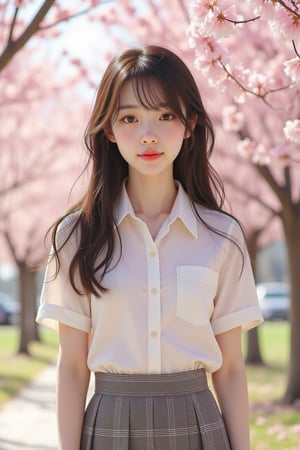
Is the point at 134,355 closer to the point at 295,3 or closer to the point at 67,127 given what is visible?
the point at 295,3

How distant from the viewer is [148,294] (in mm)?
2225

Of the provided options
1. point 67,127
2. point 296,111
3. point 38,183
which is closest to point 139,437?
point 296,111

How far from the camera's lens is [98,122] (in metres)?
2.40

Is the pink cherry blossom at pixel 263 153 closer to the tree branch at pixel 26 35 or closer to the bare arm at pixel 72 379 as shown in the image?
the tree branch at pixel 26 35

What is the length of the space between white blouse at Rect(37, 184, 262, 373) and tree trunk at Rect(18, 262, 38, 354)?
14.4 meters

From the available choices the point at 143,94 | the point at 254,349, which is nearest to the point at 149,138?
the point at 143,94

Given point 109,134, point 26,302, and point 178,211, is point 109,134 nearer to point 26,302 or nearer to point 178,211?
point 178,211

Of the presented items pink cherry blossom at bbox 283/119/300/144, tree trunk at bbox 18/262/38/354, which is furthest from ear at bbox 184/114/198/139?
tree trunk at bbox 18/262/38/354

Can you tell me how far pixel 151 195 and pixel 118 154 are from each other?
0.17m

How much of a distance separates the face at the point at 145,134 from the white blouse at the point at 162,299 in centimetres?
15

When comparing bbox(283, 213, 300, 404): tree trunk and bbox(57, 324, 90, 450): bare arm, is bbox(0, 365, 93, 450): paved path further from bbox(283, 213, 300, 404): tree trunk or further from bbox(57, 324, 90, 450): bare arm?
bbox(57, 324, 90, 450): bare arm

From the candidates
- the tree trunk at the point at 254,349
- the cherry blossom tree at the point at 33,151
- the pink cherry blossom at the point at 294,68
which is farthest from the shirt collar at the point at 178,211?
the tree trunk at the point at 254,349

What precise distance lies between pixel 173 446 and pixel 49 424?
644 cm

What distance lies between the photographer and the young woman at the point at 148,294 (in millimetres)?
2203
